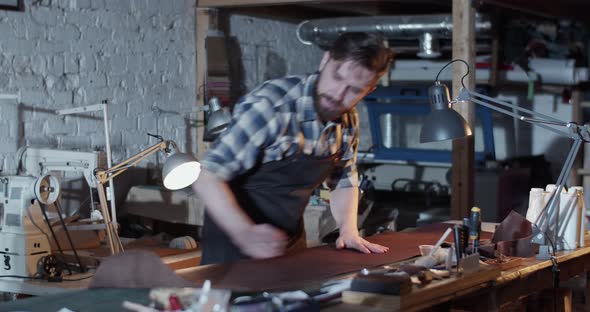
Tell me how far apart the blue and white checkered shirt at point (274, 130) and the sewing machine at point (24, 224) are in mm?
1410

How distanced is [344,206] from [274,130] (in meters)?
0.65

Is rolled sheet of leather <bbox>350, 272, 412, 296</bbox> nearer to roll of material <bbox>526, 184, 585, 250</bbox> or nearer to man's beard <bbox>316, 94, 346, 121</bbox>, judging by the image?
man's beard <bbox>316, 94, 346, 121</bbox>

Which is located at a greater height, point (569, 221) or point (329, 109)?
point (329, 109)

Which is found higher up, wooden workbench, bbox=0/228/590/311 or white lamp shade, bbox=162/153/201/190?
white lamp shade, bbox=162/153/201/190

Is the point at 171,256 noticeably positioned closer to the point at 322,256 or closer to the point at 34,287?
the point at 34,287

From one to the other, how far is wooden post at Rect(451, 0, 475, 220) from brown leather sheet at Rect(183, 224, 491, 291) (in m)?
1.68

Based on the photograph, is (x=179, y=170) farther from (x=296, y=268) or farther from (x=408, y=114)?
(x=408, y=114)

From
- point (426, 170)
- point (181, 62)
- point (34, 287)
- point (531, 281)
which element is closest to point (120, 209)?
point (181, 62)

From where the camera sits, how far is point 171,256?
4707 millimetres

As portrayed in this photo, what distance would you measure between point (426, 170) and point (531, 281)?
408 cm

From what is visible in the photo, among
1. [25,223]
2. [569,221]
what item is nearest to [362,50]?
[569,221]

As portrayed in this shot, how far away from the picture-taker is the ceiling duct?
659 centimetres

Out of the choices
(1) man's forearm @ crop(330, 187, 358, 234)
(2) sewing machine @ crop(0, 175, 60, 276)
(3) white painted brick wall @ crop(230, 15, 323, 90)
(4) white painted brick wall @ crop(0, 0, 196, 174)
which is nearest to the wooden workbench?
(1) man's forearm @ crop(330, 187, 358, 234)

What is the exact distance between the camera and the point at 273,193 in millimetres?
3342
